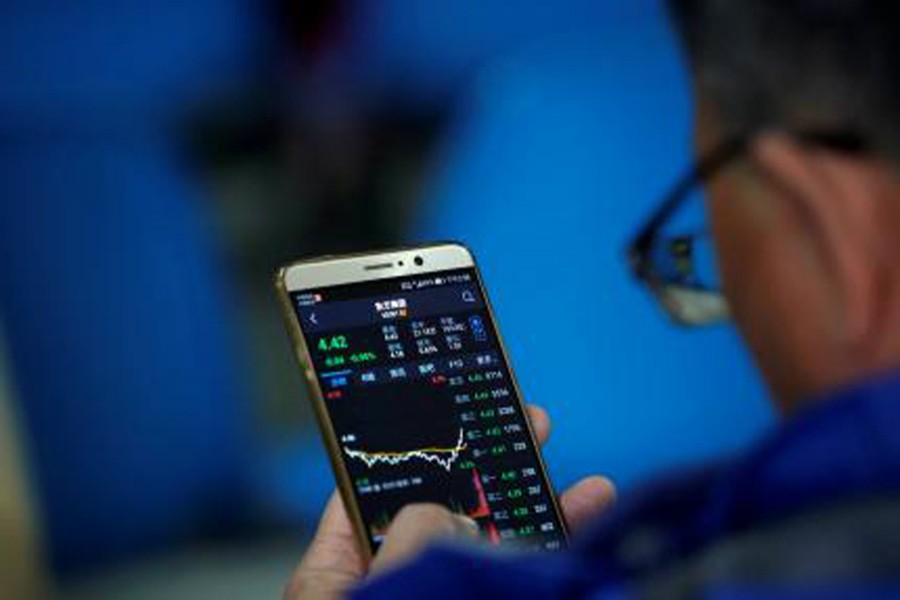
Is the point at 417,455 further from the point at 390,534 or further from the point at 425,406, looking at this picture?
the point at 390,534

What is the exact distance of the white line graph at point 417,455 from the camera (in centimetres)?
98

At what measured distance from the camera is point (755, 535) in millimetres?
638

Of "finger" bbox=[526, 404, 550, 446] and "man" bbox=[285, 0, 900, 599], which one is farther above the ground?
"man" bbox=[285, 0, 900, 599]

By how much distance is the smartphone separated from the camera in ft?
3.23

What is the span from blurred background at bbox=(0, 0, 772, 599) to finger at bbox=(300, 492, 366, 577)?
1626mm

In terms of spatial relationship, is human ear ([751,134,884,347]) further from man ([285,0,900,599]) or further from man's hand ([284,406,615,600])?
man's hand ([284,406,615,600])

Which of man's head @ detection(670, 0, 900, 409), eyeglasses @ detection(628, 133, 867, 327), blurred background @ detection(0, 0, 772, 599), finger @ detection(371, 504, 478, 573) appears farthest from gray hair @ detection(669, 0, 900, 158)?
blurred background @ detection(0, 0, 772, 599)

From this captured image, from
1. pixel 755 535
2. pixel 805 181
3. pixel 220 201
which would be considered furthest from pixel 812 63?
pixel 220 201

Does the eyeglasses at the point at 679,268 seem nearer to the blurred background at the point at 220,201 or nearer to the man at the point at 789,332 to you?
the man at the point at 789,332

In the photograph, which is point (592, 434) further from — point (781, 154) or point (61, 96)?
point (781, 154)

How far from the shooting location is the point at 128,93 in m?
2.75

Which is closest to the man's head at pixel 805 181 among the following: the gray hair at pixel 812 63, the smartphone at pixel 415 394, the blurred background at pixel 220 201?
the gray hair at pixel 812 63

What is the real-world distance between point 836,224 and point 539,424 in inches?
17.4

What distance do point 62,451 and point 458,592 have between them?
219 centimetres
